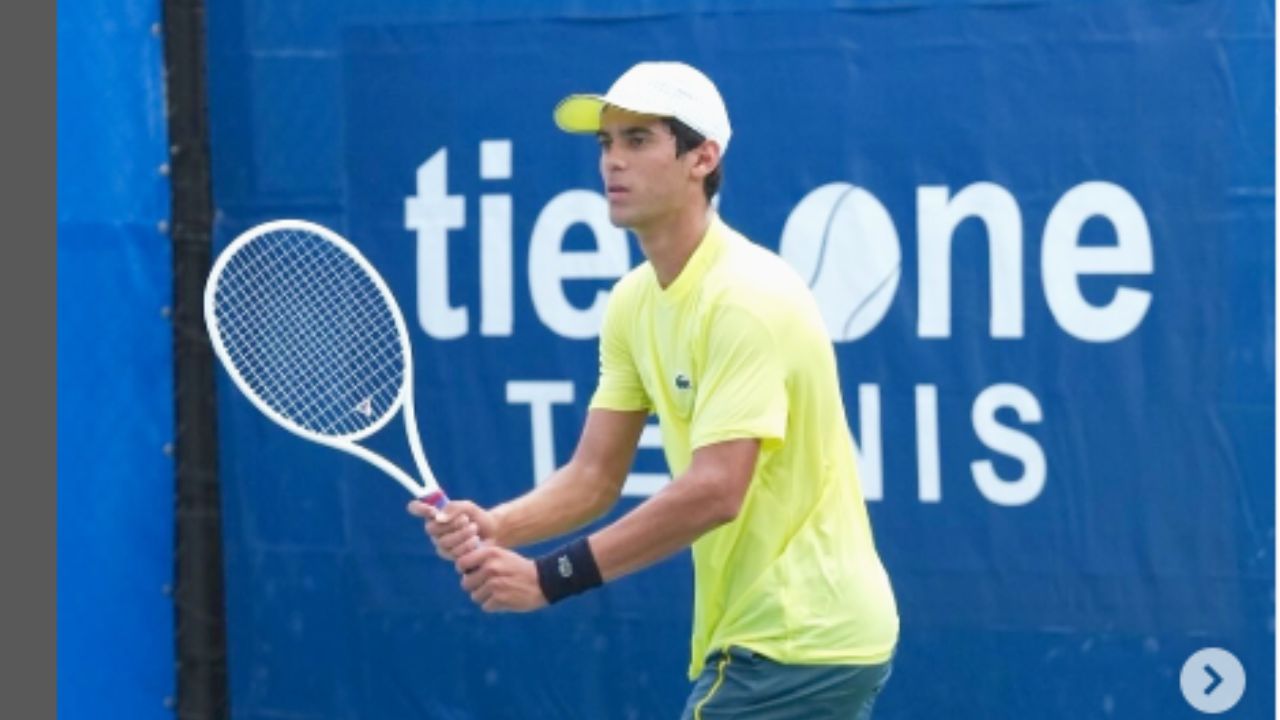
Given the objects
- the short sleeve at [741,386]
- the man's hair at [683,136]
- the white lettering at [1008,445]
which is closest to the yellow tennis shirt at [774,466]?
the short sleeve at [741,386]

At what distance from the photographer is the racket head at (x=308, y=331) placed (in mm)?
4656

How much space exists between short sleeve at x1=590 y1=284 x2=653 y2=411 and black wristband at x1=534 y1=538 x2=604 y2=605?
434 mm

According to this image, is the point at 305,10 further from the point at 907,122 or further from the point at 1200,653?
the point at 1200,653

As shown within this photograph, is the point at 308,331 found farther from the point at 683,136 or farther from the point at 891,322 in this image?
the point at 683,136

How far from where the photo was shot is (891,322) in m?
4.84

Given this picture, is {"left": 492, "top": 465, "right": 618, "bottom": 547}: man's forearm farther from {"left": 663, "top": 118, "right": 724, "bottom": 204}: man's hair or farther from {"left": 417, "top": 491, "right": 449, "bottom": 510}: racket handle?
{"left": 663, "top": 118, "right": 724, "bottom": 204}: man's hair

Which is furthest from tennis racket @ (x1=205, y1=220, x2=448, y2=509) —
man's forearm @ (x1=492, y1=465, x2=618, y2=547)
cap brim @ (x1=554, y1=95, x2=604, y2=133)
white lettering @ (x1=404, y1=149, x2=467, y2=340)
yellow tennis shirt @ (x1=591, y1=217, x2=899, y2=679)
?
yellow tennis shirt @ (x1=591, y1=217, x2=899, y2=679)

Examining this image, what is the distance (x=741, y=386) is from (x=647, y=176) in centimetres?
37

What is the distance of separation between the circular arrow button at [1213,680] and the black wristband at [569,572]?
1785 millimetres

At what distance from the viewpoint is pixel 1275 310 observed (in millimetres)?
4586

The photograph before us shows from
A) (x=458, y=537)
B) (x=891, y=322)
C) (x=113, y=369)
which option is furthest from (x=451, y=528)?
(x=113, y=369)

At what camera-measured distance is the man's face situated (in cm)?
347

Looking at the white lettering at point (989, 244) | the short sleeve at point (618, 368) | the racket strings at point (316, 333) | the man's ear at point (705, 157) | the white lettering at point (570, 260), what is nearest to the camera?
the man's ear at point (705, 157)

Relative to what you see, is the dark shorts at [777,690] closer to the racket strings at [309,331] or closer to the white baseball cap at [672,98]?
the white baseball cap at [672,98]
